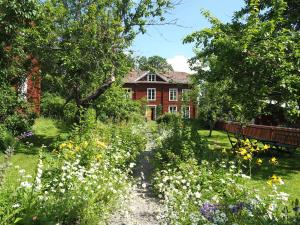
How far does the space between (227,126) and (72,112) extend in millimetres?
8701

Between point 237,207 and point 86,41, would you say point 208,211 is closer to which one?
point 237,207

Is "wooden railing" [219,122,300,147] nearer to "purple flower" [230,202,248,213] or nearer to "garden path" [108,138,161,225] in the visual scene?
"garden path" [108,138,161,225]

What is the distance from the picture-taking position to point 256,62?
441 inches

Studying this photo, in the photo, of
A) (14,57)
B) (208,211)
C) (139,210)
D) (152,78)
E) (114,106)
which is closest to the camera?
(208,211)

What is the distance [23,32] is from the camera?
14773 mm

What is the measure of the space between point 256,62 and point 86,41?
22.0 feet

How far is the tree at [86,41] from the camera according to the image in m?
15.2

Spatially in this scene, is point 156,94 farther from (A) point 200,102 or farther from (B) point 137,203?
(B) point 137,203

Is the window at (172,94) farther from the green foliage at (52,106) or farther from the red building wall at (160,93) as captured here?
the green foliage at (52,106)

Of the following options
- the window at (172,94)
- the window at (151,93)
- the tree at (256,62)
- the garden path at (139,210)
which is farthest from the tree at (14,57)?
the window at (172,94)

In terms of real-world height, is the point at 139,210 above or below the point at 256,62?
below

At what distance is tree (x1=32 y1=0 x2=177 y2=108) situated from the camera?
1523 cm

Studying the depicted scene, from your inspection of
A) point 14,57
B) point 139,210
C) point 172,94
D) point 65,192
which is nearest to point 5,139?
point 14,57

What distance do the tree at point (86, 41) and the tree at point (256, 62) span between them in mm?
4299
